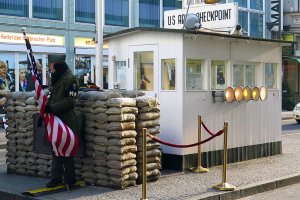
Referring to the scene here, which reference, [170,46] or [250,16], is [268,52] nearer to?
[170,46]

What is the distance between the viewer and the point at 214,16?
12.5 metres

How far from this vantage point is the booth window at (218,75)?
11061 millimetres

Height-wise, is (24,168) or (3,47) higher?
(3,47)

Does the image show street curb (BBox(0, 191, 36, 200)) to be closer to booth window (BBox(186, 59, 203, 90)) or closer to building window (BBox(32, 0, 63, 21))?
booth window (BBox(186, 59, 203, 90))

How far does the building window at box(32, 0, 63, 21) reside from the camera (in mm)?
24953

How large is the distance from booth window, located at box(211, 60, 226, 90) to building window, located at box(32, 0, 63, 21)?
15.4 meters

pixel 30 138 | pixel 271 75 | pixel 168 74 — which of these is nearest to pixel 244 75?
pixel 271 75

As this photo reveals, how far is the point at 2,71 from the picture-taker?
2375cm

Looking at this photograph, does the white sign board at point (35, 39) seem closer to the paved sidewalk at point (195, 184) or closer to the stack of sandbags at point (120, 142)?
the paved sidewalk at point (195, 184)

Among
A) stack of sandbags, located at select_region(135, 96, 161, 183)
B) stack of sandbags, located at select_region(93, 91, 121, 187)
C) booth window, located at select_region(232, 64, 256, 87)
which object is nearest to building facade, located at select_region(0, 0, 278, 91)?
booth window, located at select_region(232, 64, 256, 87)

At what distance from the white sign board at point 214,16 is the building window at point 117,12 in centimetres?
1512

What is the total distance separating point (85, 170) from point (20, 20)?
1648 centimetres

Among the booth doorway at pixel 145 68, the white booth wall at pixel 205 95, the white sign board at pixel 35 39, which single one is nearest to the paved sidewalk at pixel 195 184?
the white booth wall at pixel 205 95

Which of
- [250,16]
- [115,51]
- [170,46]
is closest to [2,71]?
[115,51]
